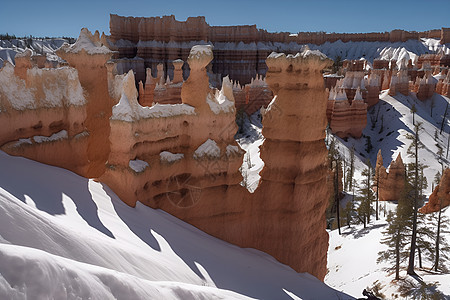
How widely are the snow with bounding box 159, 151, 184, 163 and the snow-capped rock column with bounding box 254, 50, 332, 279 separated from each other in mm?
2702

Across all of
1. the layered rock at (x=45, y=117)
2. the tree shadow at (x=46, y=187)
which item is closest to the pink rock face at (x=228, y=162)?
the tree shadow at (x=46, y=187)

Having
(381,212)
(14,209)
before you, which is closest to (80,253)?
(14,209)

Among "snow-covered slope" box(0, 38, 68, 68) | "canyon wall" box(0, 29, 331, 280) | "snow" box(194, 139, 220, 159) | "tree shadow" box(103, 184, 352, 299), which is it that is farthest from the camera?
"snow-covered slope" box(0, 38, 68, 68)

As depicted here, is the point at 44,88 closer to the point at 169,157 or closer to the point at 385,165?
the point at 169,157

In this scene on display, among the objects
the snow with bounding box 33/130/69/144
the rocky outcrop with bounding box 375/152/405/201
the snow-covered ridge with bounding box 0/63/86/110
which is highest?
the snow-covered ridge with bounding box 0/63/86/110

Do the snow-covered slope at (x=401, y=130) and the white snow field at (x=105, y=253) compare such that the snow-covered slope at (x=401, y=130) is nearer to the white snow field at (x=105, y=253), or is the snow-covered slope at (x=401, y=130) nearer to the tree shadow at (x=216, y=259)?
the tree shadow at (x=216, y=259)

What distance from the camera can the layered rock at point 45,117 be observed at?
8.34m

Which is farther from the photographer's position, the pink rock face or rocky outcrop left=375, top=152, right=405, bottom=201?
rocky outcrop left=375, top=152, right=405, bottom=201

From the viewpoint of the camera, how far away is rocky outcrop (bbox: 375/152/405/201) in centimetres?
2758

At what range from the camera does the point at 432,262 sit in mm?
18906

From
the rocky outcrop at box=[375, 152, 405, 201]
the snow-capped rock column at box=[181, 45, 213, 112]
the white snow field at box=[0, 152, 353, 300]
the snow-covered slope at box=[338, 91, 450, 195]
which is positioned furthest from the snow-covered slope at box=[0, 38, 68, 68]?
the white snow field at box=[0, 152, 353, 300]

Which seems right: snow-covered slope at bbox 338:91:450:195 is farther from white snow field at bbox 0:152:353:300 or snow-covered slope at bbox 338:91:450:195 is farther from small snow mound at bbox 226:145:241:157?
white snow field at bbox 0:152:353:300

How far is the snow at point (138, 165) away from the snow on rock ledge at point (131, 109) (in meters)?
0.90

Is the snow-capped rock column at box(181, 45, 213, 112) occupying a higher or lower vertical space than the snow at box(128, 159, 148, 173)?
higher
